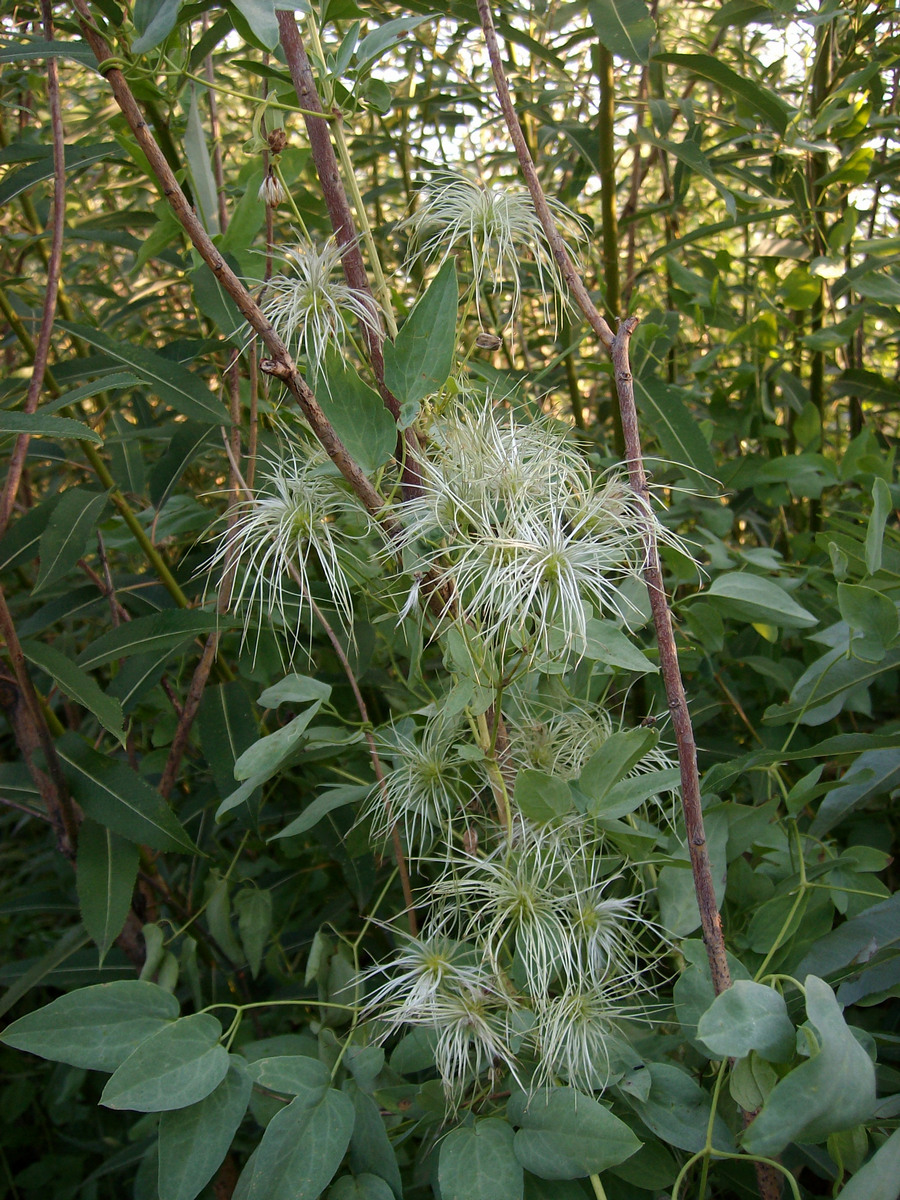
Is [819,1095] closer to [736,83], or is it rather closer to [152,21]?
[152,21]

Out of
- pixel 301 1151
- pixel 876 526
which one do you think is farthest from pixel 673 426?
pixel 301 1151

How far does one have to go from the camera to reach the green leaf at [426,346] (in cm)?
42

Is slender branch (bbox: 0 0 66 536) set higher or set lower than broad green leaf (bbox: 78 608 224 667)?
higher

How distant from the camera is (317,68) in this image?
468mm

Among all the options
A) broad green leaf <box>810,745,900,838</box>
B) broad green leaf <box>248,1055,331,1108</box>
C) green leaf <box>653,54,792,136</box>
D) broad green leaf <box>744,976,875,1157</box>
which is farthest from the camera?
green leaf <box>653,54,792,136</box>

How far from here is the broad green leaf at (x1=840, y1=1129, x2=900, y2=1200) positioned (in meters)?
0.36

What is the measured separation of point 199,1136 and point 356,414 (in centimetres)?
35

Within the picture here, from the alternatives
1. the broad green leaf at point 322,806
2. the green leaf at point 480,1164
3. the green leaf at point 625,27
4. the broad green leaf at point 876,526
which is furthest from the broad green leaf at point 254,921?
the green leaf at point 625,27

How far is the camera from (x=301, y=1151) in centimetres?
41

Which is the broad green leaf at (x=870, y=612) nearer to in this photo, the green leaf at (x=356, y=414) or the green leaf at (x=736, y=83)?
the green leaf at (x=356, y=414)

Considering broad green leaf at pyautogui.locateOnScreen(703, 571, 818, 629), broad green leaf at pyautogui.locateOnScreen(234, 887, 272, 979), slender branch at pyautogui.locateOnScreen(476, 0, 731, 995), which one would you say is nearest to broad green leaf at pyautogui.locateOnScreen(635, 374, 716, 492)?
broad green leaf at pyautogui.locateOnScreen(703, 571, 818, 629)

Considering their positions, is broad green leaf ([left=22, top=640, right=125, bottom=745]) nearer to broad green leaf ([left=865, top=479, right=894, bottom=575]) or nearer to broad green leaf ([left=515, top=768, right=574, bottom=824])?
broad green leaf ([left=515, top=768, right=574, bottom=824])

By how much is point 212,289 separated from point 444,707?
1.29ft

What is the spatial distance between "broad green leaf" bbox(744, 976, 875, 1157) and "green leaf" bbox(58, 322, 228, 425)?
525 mm
